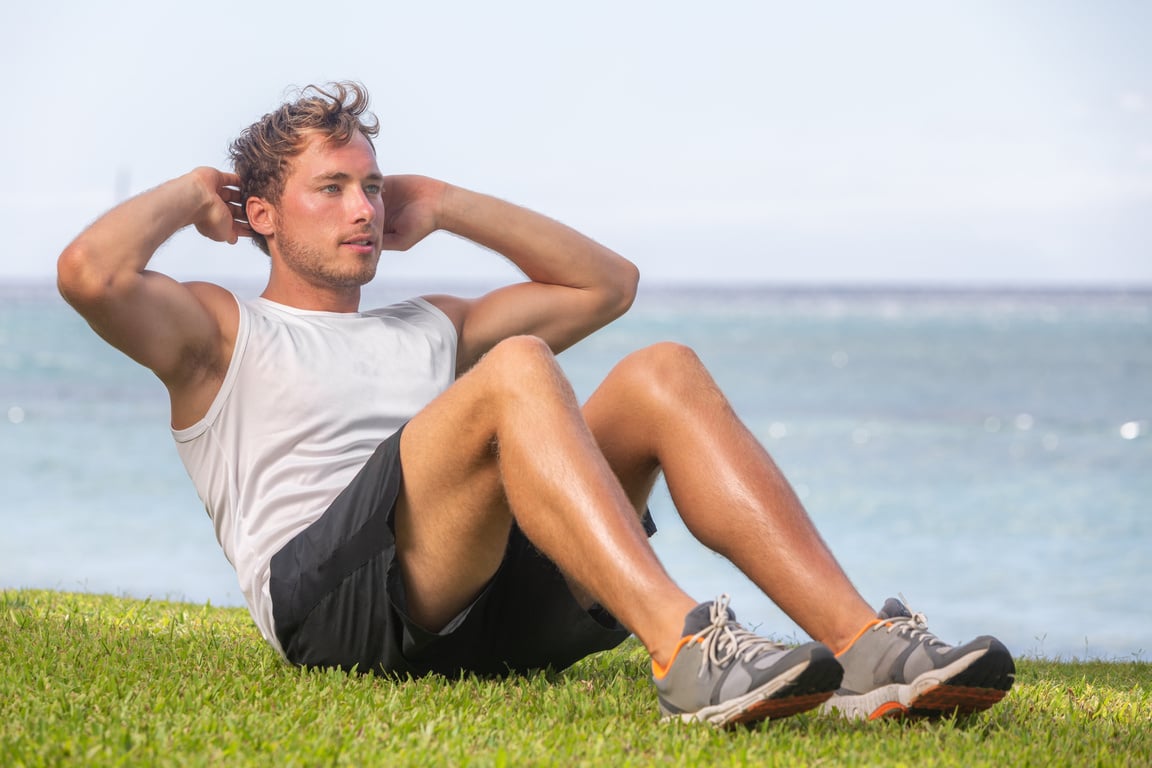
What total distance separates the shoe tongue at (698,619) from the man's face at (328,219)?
1.57 m

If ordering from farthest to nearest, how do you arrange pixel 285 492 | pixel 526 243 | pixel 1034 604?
pixel 1034 604
pixel 526 243
pixel 285 492

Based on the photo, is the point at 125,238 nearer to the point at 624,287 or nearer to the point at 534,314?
the point at 534,314

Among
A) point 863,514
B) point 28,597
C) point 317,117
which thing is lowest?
point 863,514

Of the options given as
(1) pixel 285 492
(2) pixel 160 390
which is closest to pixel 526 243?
(1) pixel 285 492

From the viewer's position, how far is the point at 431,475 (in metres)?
2.82

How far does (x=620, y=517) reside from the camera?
8.44 ft

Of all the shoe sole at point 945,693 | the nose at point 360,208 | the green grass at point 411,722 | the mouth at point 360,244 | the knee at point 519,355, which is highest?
the nose at point 360,208

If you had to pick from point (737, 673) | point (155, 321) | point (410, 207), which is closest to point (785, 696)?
point (737, 673)

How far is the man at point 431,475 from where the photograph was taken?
2574mm

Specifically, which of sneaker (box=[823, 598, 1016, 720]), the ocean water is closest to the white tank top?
sneaker (box=[823, 598, 1016, 720])

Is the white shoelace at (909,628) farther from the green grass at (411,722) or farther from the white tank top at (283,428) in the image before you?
the white tank top at (283,428)

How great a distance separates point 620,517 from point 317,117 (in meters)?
1.77

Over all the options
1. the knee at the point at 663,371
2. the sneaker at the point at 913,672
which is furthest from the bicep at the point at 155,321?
the sneaker at the point at 913,672

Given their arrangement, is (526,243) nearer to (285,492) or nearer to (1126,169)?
(285,492)
